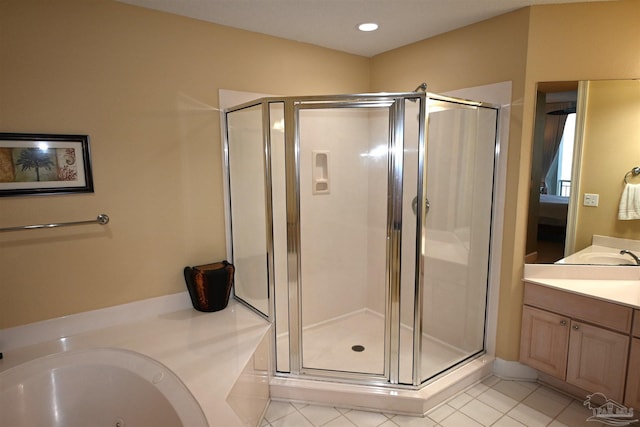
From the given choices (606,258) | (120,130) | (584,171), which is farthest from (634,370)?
(120,130)

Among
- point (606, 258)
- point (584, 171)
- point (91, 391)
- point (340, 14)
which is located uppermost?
point (340, 14)

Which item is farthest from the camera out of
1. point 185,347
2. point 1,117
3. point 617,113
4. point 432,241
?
point 432,241

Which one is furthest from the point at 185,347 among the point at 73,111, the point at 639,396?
the point at 639,396

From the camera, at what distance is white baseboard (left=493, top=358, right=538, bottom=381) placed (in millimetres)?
2436

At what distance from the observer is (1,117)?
1.82 m

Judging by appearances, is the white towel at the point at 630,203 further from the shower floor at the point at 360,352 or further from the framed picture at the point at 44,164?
the framed picture at the point at 44,164

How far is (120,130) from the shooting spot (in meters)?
2.14

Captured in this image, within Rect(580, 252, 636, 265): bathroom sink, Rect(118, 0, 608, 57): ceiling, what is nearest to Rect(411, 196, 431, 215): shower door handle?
Rect(580, 252, 636, 265): bathroom sink

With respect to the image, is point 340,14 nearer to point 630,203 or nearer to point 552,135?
point 552,135

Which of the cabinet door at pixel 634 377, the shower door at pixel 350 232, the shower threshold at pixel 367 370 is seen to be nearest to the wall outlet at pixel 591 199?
the cabinet door at pixel 634 377

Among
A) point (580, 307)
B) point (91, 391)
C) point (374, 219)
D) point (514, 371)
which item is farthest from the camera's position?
point (374, 219)

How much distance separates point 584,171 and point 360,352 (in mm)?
1900

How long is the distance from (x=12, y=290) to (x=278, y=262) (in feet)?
4.86

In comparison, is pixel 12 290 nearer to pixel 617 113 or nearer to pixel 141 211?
pixel 141 211
